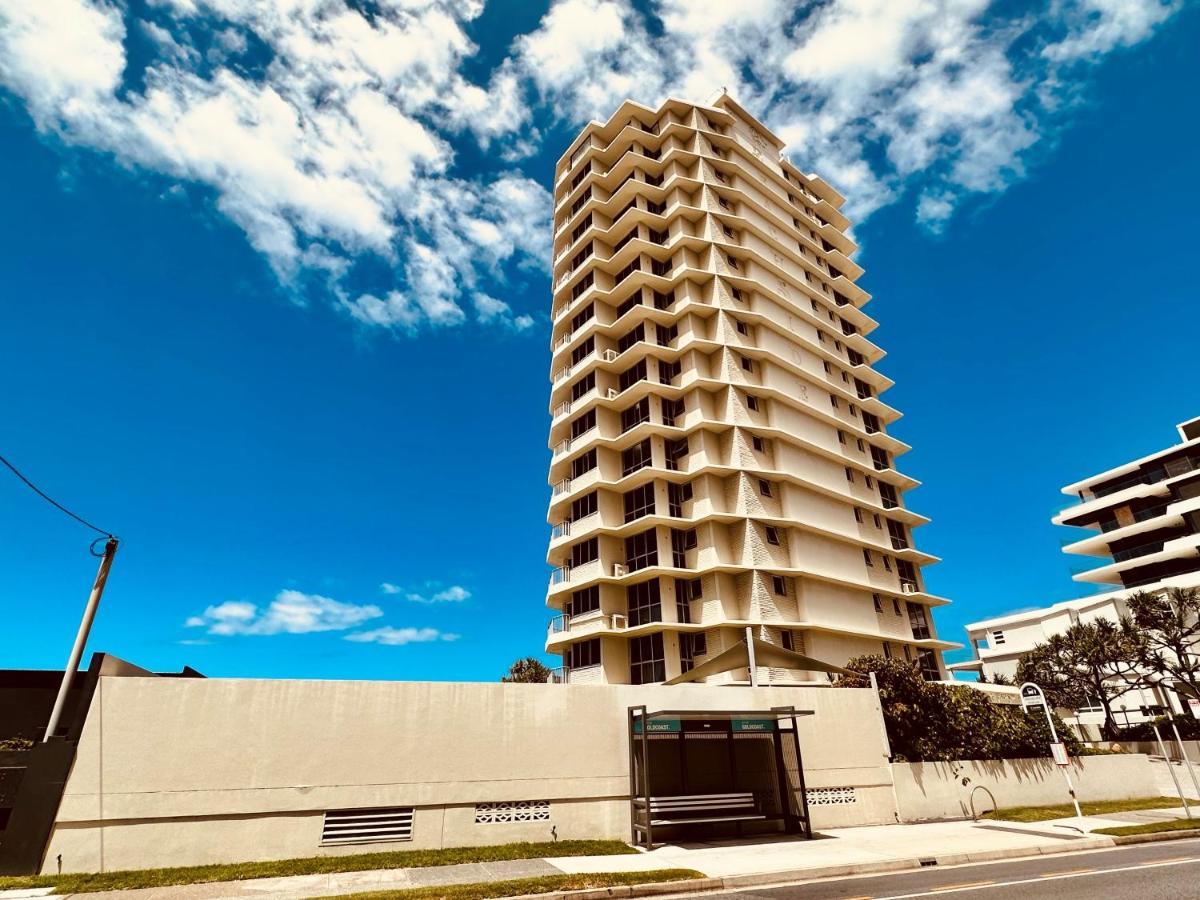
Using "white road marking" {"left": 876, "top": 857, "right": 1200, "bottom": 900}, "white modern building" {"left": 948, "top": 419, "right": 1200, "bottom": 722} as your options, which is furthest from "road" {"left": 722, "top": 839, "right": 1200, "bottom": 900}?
"white modern building" {"left": 948, "top": 419, "right": 1200, "bottom": 722}

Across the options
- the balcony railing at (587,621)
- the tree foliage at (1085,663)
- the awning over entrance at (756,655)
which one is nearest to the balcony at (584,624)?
the balcony railing at (587,621)

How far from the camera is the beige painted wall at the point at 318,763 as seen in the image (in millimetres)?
12445

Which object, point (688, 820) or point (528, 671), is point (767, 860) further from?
point (528, 671)

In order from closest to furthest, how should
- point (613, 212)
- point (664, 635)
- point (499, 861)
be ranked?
point (499, 861) → point (664, 635) → point (613, 212)

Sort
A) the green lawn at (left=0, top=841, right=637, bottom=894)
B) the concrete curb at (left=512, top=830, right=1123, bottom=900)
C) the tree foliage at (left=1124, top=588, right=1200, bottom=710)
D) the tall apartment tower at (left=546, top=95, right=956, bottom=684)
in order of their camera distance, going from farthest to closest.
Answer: the tree foliage at (left=1124, top=588, right=1200, bottom=710) → the tall apartment tower at (left=546, top=95, right=956, bottom=684) → the green lawn at (left=0, top=841, right=637, bottom=894) → the concrete curb at (left=512, top=830, right=1123, bottom=900)

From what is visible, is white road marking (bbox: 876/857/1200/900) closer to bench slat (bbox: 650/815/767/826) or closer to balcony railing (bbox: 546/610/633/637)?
bench slat (bbox: 650/815/767/826)

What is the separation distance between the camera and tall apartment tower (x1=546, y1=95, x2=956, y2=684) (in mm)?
34219

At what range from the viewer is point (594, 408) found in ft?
131

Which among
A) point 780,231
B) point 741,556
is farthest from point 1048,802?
point 780,231

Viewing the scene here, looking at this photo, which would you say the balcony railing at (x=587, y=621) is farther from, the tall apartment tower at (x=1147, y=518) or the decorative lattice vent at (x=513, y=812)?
the tall apartment tower at (x=1147, y=518)

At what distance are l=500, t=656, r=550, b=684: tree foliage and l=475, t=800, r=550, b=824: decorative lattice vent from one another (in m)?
35.9

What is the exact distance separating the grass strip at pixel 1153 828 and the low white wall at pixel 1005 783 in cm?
461

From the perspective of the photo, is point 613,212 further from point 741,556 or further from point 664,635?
point 664,635

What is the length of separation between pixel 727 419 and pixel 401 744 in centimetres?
2662
